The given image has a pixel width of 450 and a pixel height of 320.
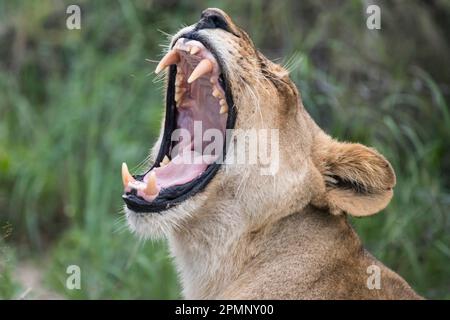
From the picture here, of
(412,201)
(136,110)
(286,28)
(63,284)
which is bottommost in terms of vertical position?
(63,284)

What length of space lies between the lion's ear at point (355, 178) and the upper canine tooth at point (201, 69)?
0.55m

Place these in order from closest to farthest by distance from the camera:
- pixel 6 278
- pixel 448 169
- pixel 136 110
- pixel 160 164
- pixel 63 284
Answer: pixel 160 164 → pixel 6 278 → pixel 63 284 → pixel 448 169 → pixel 136 110

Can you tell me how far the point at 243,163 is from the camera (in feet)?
11.9

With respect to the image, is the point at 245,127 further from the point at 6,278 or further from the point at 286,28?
the point at 286,28

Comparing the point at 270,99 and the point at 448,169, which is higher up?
the point at 270,99

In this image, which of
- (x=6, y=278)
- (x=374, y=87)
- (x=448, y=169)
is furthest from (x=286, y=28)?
(x=6, y=278)

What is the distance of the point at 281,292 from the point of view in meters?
3.54

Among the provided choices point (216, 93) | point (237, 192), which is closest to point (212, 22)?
point (216, 93)

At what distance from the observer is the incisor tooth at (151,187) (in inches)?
140

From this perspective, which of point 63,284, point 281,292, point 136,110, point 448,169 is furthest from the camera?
point 136,110

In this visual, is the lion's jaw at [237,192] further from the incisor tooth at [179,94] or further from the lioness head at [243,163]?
the incisor tooth at [179,94]

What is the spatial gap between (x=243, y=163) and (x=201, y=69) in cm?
39

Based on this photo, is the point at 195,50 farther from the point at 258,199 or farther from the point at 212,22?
the point at 258,199

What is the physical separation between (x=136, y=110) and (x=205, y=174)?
2982mm
